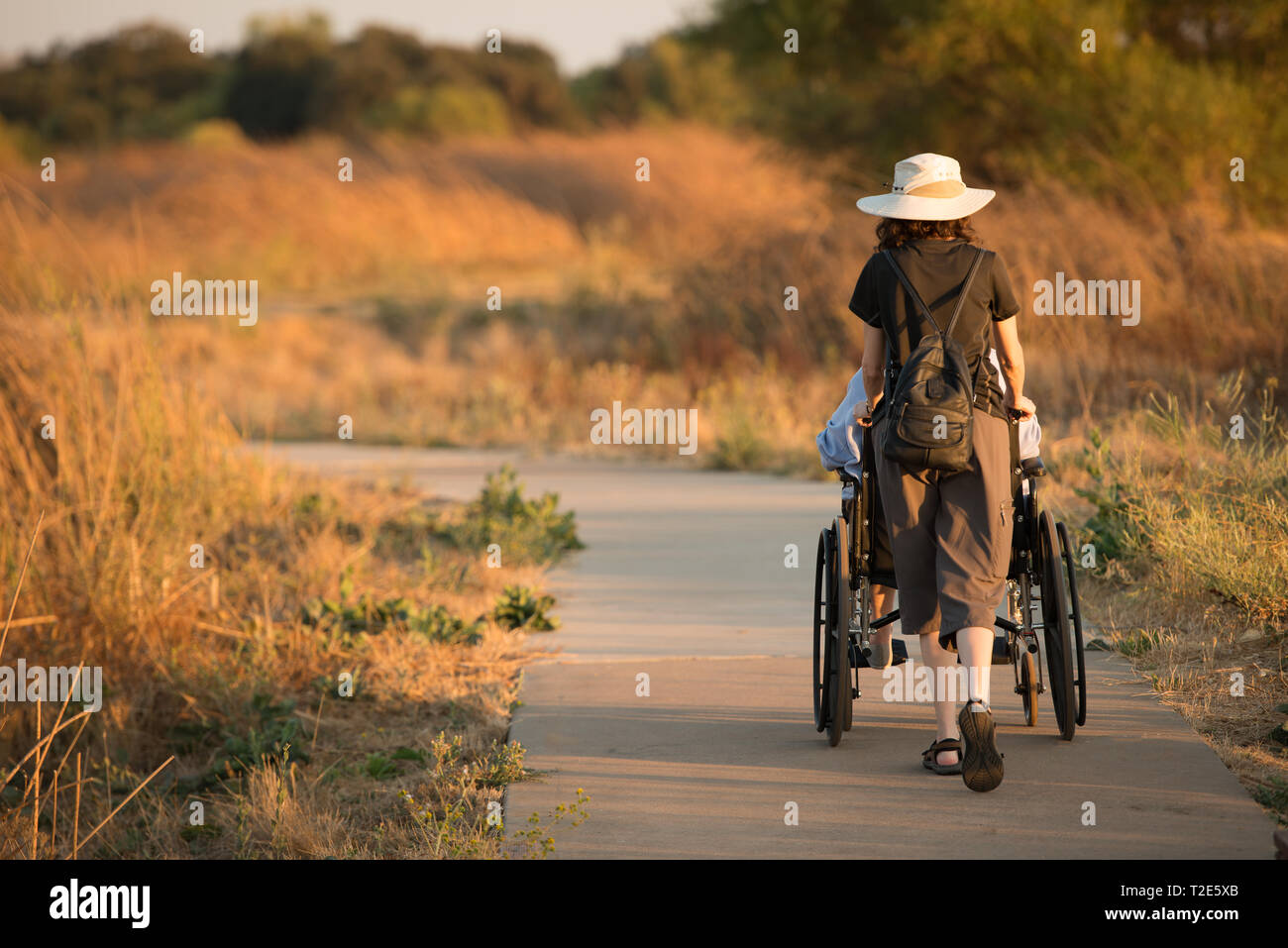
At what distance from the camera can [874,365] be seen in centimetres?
508

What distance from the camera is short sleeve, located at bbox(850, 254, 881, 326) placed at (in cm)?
495

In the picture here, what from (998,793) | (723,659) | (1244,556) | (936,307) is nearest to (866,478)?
(936,307)

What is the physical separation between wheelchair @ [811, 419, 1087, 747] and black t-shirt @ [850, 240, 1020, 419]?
0.29m

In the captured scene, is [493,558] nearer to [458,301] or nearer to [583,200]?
[458,301]

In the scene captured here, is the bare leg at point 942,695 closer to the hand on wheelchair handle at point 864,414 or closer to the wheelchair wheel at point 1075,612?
the wheelchair wheel at point 1075,612

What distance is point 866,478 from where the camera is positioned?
204 inches

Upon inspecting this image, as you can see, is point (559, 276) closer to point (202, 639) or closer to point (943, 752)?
point (202, 639)

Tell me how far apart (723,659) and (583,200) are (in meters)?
24.6

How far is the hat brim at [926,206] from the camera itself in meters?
4.93

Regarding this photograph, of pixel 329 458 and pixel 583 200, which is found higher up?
pixel 583 200

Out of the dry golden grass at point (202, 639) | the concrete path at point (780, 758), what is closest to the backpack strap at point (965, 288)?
the concrete path at point (780, 758)

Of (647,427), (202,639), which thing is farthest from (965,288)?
(647,427)

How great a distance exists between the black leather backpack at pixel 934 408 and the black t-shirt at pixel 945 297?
3.2 inches
